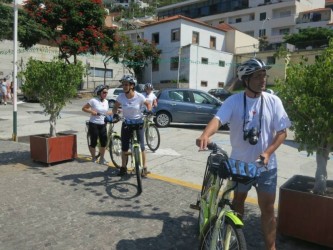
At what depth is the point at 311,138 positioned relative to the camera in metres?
4.01

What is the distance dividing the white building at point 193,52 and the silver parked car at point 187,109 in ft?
75.3

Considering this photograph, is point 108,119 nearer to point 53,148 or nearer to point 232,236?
point 53,148

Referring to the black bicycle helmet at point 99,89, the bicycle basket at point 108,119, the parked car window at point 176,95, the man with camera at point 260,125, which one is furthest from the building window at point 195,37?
the man with camera at point 260,125

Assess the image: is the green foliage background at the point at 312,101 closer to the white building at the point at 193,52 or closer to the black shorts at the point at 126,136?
the black shorts at the point at 126,136

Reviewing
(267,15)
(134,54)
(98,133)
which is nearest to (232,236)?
(98,133)

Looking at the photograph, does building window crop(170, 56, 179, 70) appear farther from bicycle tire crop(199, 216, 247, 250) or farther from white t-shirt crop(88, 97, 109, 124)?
bicycle tire crop(199, 216, 247, 250)

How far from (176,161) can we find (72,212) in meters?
3.43

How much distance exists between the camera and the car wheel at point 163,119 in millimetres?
13803

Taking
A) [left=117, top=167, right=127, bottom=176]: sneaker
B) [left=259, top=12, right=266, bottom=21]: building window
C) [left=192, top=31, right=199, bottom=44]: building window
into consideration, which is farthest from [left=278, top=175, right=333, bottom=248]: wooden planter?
[left=259, top=12, right=266, bottom=21]: building window

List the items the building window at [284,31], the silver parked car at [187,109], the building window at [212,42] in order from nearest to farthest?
the silver parked car at [187,109] < the building window at [212,42] < the building window at [284,31]

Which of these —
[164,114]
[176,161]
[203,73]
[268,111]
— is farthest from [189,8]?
[268,111]

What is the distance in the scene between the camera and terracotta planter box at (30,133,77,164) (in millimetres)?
7395

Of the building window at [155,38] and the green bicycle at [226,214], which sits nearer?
the green bicycle at [226,214]

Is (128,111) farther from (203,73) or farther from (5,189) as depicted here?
(203,73)
